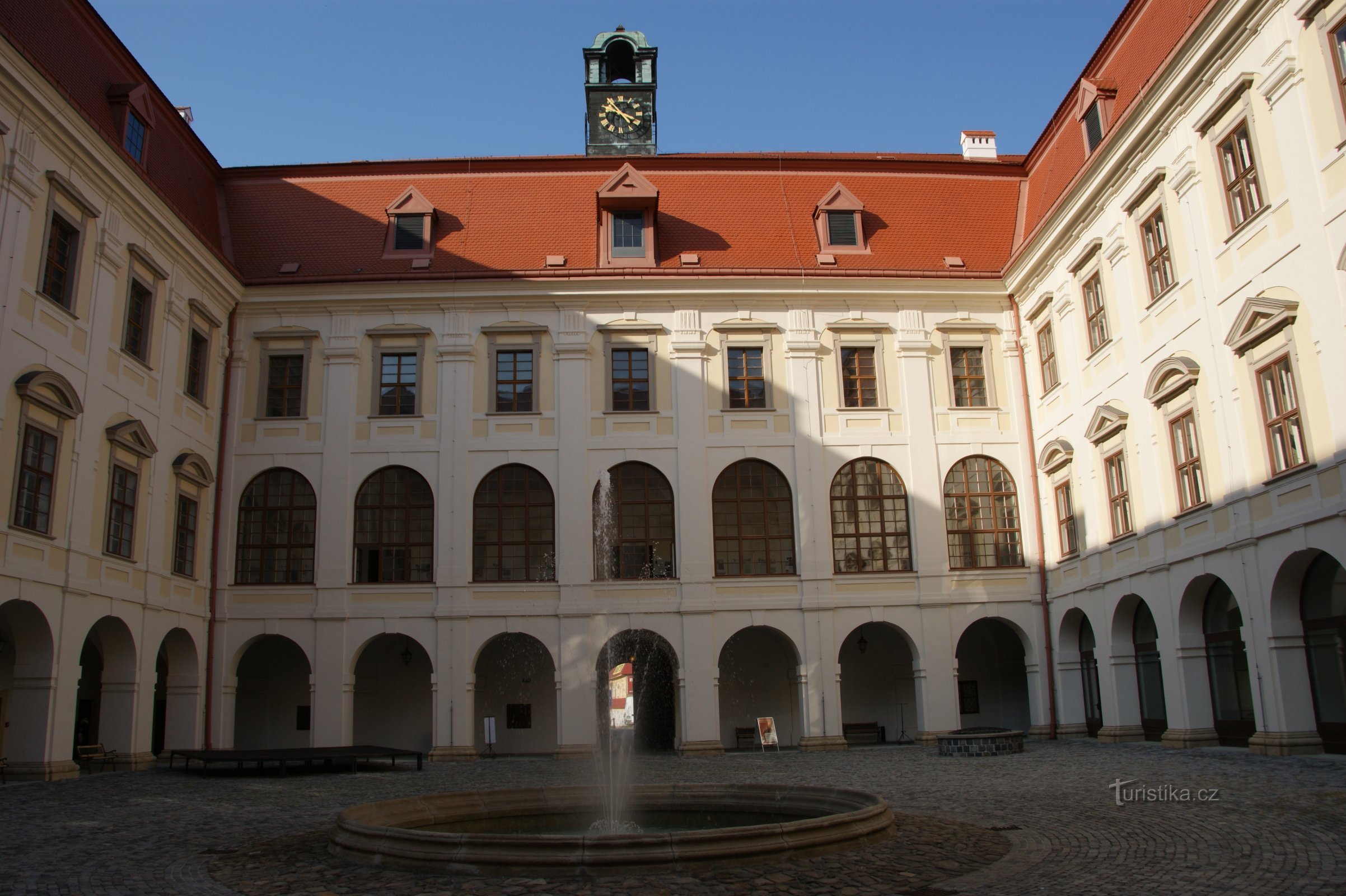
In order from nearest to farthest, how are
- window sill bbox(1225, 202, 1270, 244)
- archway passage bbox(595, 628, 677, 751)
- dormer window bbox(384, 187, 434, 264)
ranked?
window sill bbox(1225, 202, 1270, 244)
archway passage bbox(595, 628, 677, 751)
dormer window bbox(384, 187, 434, 264)

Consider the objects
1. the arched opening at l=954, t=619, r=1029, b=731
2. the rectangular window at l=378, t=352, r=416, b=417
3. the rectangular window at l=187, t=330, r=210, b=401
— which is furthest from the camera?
the arched opening at l=954, t=619, r=1029, b=731

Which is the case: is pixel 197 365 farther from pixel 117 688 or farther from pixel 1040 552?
pixel 1040 552

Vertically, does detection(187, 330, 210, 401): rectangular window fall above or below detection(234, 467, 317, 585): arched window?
above

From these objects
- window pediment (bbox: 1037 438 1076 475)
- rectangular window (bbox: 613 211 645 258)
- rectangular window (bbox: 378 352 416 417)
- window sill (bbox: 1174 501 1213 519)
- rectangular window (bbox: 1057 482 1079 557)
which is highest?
rectangular window (bbox: 613 211 645 258)

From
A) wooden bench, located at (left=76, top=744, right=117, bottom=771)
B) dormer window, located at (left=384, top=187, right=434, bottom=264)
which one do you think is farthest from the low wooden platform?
dormer window, located at (left=384, top=187, right=434, bottom=264)

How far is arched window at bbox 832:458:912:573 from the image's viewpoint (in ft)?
81.9

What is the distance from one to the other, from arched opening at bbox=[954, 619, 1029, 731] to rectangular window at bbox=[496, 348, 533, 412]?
39.5 ft

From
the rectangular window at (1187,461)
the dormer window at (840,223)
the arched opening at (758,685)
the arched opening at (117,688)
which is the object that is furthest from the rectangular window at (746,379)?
the arched opening at (117,688)

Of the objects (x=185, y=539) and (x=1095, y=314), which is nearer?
(x=1095, y=314)

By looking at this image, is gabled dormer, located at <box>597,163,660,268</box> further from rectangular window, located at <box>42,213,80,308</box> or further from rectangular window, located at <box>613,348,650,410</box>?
rectangular window, located at <box>42,213,80,308</box>

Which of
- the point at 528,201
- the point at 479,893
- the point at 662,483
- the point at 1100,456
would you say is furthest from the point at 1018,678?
the point at 479,893

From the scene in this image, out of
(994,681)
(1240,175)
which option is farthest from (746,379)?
(1240,175)

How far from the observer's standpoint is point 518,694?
1025 inches

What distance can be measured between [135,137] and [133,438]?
6.15 m
